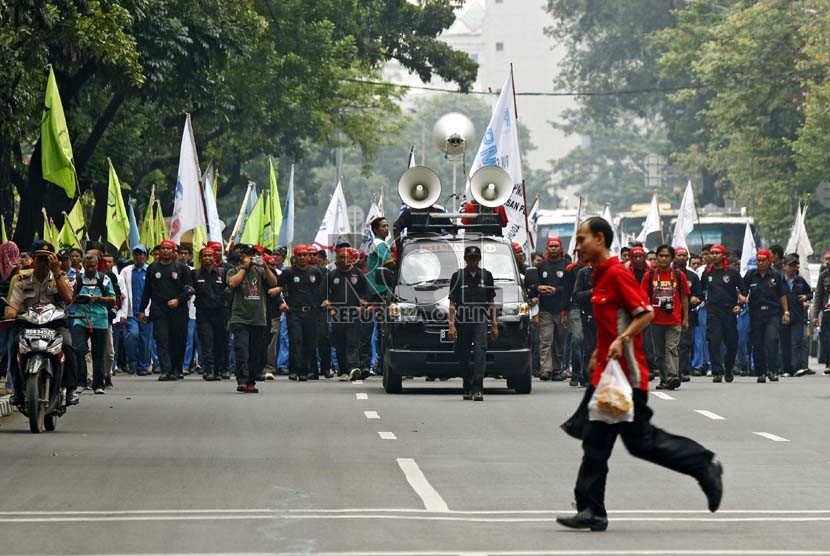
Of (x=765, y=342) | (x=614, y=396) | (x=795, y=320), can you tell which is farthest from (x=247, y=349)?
(x=614, y=396)

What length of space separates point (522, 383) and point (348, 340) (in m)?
4.39

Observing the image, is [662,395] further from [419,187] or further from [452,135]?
[452,135]

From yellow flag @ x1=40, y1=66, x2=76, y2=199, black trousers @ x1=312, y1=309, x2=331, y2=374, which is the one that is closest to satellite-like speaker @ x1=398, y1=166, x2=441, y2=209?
black trousers @ x1=312, y1=309, x2=331, y2=374

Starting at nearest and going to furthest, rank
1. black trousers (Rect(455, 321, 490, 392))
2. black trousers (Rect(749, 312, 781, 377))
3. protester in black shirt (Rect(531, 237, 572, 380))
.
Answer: black trousers (Rect(455, 321, 490, 392)), protester in black shirt (Rect(531, 237, 572, 380)), black trousers (Rect(749, 312, 781, 377))

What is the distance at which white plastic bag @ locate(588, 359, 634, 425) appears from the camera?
35.0 ft

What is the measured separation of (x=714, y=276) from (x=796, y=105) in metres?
28.7

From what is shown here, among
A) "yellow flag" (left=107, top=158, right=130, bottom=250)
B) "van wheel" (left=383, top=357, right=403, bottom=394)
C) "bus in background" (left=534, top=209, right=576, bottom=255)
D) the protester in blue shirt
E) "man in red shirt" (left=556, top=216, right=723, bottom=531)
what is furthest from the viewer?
"bus in background" (left=534, top=209, right=576, bottom=255)

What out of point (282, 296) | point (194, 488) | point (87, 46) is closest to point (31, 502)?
point (194, 488)

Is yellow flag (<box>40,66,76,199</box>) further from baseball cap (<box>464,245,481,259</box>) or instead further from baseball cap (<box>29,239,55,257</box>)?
baseball cap (<box>464,245,481,259</box>)

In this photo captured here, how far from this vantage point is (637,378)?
426 inches

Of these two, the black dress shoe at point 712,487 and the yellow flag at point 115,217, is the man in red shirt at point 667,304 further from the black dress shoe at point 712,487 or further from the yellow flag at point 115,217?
the black dress shoe at point 712,487

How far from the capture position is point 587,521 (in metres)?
10.6

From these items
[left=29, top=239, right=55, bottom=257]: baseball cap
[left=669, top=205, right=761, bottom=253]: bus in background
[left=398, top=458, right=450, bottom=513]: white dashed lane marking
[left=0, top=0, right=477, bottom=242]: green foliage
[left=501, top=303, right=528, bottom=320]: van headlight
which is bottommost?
[left=398, top=458, right=450, bottom=513]: white dashed lane marking

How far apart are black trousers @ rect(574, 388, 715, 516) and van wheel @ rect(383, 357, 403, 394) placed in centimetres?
1243
